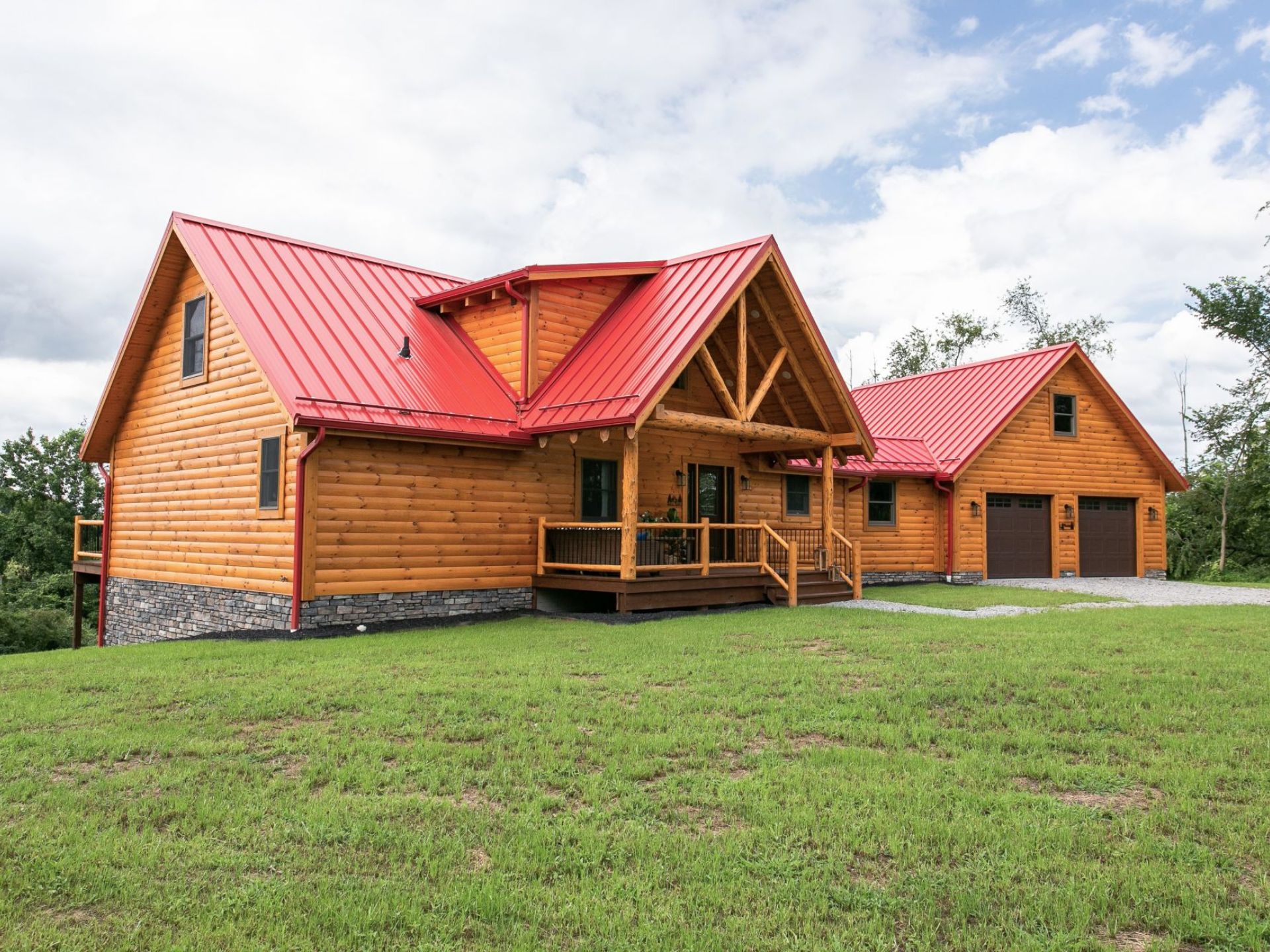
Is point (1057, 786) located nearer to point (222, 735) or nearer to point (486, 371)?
point (222, 735)

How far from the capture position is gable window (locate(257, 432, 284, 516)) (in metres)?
14.2

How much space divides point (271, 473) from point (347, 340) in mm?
2604

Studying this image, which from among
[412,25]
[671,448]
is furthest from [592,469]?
[412,25]

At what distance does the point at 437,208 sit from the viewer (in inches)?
754

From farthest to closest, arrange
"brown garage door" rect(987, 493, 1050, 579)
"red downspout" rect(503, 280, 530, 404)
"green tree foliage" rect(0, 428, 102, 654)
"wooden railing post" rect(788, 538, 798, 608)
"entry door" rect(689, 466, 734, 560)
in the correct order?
"green tree foliage" rect(0, 428, 102, 654) → "brown garage door" rect(987, 493, 1050, 579) → "entry door" rect(689, 466, 734, 560) → "wooden railing post" rect(788, 538, 798, 608) → "red downspout" rect(503, 280, 530, 404)

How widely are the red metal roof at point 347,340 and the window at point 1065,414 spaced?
1644 cm

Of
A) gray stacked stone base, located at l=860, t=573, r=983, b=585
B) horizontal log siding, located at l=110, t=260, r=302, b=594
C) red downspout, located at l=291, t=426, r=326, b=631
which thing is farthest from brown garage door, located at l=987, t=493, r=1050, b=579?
horizontal log siding, located at l=110, t=260, r=302, b=594

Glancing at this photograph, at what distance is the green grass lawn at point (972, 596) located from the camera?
56.9 feet

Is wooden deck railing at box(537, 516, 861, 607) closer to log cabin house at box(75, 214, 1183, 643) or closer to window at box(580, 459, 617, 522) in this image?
log cabin house at box(75, 214, 1183, 643)

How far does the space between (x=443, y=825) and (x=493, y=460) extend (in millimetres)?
10892

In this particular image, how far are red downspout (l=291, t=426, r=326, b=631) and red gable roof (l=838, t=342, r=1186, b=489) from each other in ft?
43.2

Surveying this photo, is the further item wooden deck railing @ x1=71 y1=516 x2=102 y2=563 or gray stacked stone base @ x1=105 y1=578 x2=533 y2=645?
wooden deck railing @ x1=71 y1=516 x2=102 y2=563

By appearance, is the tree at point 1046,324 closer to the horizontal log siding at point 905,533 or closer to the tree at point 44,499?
the horizontal log siding at point 905,533

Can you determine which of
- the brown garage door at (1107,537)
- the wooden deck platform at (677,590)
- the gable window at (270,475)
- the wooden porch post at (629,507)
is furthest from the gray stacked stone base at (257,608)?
the brown garage door at (1107,537)
